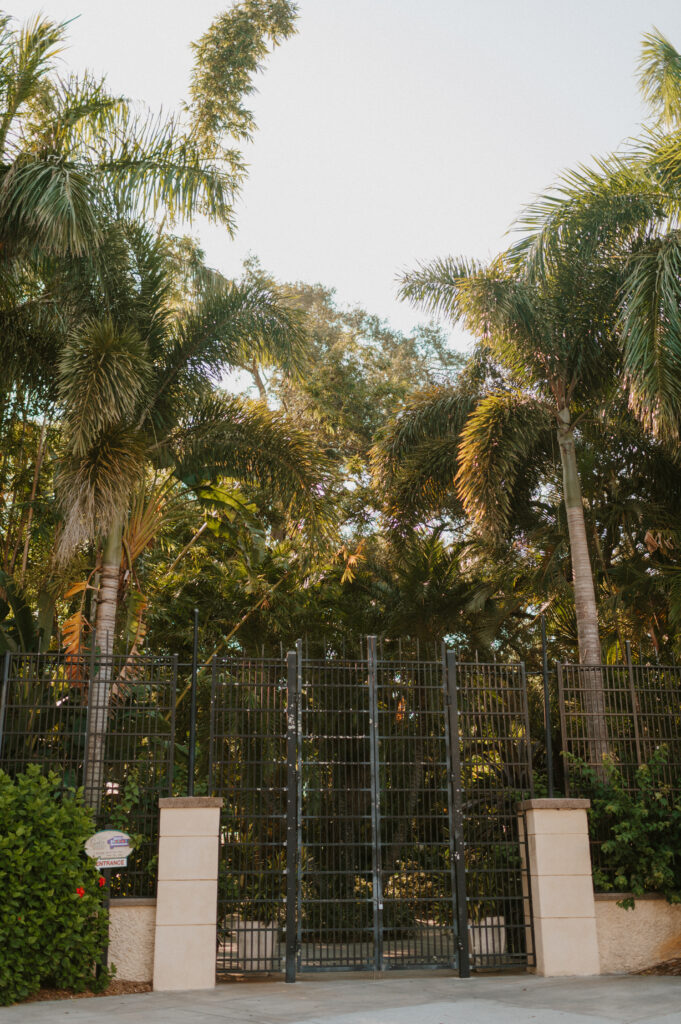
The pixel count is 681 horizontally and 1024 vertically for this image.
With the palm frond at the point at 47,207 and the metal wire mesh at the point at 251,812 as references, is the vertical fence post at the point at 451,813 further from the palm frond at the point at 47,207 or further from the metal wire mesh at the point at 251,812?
the palm frond at the point at 47,207

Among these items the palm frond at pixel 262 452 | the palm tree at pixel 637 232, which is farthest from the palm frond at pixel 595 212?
the palm frond at pixel 262 452

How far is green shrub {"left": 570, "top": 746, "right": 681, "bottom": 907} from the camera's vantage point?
8.51m

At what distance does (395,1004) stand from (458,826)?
176cm

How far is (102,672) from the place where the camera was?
29.6 feet

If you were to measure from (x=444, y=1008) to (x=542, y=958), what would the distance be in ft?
6.00

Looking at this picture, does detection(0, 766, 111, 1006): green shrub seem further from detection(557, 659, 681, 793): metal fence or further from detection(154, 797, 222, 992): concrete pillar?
detection(557, 659, 681, 793): metal fence

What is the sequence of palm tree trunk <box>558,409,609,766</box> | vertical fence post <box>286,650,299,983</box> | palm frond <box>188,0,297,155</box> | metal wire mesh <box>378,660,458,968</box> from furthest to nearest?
palm frond <box>188,0,297,155</box>, palm tree trunk <box>558,409,609,766</box>, metal wire mesh <box>378,660,458,968</box>, vertical fence post <box>286,650,299,983</box>

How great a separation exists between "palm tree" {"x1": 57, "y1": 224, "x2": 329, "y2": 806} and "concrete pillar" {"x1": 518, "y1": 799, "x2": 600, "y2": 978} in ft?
13.9

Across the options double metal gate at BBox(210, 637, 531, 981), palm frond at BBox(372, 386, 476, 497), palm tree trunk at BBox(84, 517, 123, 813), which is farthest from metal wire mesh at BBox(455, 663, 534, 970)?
palm frond at BBox(372, 386, 476, 497)

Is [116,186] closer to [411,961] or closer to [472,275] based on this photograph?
[472,275]

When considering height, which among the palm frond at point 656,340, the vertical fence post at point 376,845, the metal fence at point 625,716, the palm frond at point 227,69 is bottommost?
the vertical fence post at point 376,845

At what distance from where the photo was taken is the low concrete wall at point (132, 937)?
7.84 metres

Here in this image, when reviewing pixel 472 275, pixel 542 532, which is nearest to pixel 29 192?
pixel 472 275

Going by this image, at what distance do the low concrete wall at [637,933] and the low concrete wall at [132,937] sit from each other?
4101 mm
